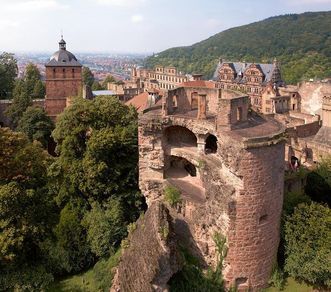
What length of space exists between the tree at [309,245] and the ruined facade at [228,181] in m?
0.80

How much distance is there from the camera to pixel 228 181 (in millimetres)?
17062

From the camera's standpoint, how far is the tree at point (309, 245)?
17484 millimetres

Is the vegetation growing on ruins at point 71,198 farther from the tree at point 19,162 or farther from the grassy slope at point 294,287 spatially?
the grassy slope at point 294,287

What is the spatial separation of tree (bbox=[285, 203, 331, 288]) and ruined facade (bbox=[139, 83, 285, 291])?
2.64 ft

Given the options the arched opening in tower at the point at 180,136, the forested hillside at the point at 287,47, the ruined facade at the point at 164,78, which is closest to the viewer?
the arched opening in tower at the point at 180,136

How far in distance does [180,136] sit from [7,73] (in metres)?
45.0

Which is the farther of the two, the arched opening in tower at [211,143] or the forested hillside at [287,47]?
the forested hillside at [287,47]

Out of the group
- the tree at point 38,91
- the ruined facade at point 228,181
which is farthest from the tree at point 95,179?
the tree at point 38,91

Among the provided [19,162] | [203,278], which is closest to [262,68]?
[19,162]

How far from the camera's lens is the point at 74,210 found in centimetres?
2261

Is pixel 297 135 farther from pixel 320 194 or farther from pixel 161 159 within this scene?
pixel 161 159

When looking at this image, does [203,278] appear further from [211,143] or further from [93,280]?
[211,143]

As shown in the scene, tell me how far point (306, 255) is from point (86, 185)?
37.3 ft

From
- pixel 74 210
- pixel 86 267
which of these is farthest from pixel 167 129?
pixel 86 267
